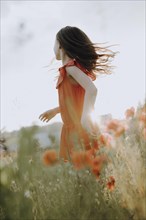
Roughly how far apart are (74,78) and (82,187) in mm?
1192

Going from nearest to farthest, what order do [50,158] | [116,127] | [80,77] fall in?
1. [50,158]
2. [116,127]
3. [80,77]

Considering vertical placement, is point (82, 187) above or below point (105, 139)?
below

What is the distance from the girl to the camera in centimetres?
335

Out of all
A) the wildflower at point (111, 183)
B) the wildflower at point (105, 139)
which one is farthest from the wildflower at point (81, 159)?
the wildflower at point (111, 183)

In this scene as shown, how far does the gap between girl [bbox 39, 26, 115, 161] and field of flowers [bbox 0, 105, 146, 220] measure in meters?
0.50

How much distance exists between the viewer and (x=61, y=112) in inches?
145

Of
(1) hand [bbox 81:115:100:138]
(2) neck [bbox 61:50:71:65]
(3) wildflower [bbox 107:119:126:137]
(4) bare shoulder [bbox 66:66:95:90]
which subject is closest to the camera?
(3) wildflower [bbox 107:119:126:137]

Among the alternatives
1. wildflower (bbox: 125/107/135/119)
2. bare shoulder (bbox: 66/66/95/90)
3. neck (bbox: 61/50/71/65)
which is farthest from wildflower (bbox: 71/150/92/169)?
neck (bbox: 61/50/71/65)

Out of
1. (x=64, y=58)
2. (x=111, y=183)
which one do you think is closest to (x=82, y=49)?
(x=64, y=58)

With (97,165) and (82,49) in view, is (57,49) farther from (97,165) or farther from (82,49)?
(97,165)

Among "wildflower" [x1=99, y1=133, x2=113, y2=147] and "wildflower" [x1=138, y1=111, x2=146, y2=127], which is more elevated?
"wildflower" [x1=99, y1=133, x2=113, y2=147]

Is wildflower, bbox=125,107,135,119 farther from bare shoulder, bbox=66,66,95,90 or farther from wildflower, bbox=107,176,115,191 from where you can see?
wildflower, bbox=107,176,115,191

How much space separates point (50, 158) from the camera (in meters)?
2.45

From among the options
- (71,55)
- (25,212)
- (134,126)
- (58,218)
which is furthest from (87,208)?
(71,55)
